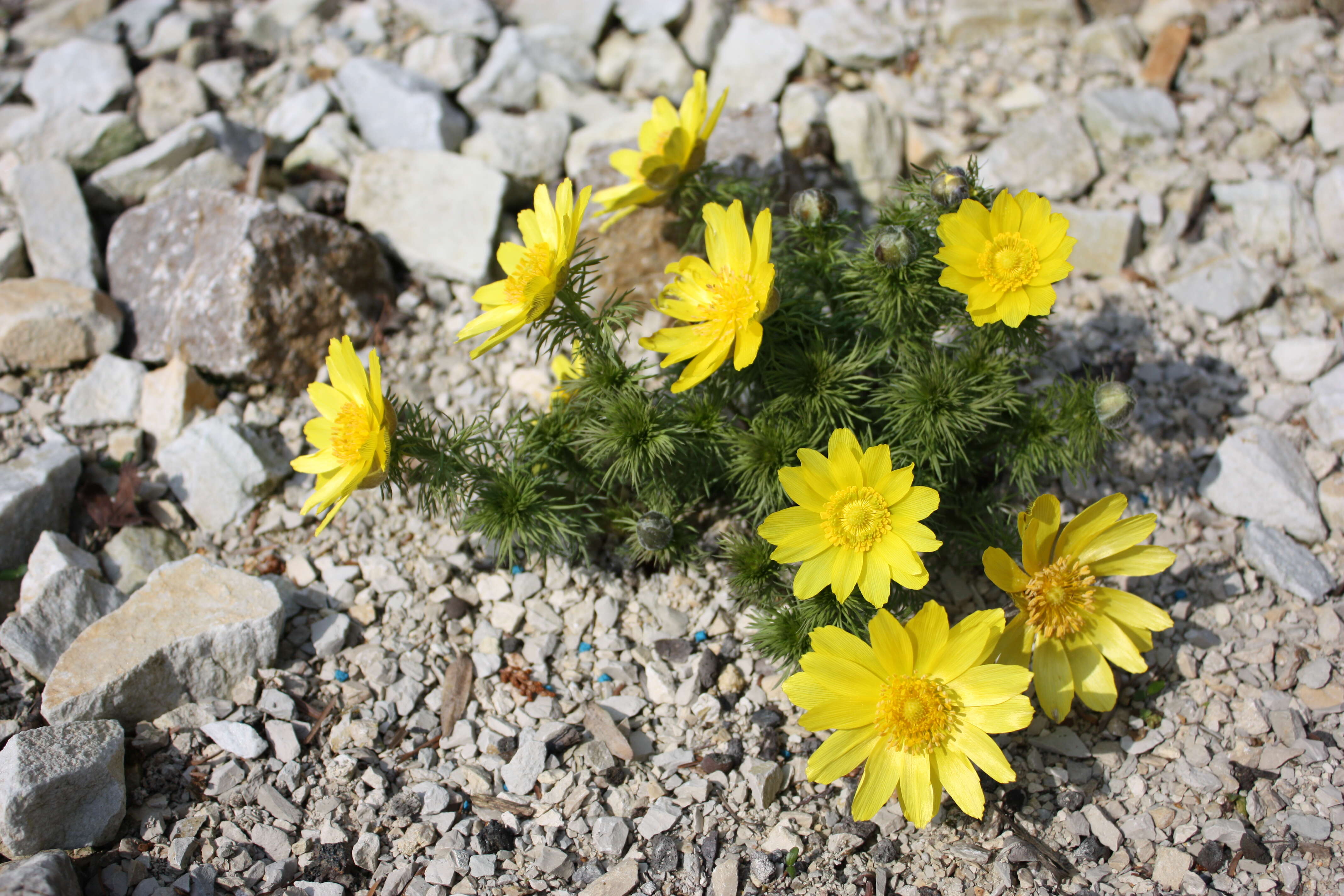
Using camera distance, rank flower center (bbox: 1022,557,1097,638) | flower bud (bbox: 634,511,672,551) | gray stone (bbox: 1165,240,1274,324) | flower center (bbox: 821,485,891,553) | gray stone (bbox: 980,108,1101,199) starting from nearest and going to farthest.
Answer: flower center (bbox: 821,485,891,553) → flower center (bbox: 1022,557,1097,638) → flower bud (bbox: 634,511,672,551) → gray stone (bbox: 1165,240,1274,324) → gray stone (bbox: 980,108,1101,199)

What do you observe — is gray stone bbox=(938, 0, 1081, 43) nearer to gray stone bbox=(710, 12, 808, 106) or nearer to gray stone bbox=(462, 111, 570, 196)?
gray stone bbox=(710, 12, 808, 106)

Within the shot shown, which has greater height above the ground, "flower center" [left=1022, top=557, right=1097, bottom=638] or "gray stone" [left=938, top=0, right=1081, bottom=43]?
"gray stone" [left=938, top=0, right=1081, bottom=43]

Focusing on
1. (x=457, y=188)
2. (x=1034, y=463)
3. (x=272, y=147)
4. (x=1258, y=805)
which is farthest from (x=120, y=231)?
(x=1258, y=805)

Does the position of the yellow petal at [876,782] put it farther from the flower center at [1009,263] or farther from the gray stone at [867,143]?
the gray stone at [867,143]

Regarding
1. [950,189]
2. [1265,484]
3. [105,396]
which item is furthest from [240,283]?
[1265,484]

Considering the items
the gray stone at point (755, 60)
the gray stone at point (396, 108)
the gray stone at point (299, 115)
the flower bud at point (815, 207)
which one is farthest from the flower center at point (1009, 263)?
the gray stone at point (299, 115)

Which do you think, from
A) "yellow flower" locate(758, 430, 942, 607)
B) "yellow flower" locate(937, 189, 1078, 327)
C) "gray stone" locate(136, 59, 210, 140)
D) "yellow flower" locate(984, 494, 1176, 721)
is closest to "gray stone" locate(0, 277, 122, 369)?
"gray stone" locate(136, 59, 210, 140)

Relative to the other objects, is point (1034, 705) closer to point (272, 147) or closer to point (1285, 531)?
point (1285, 531)
